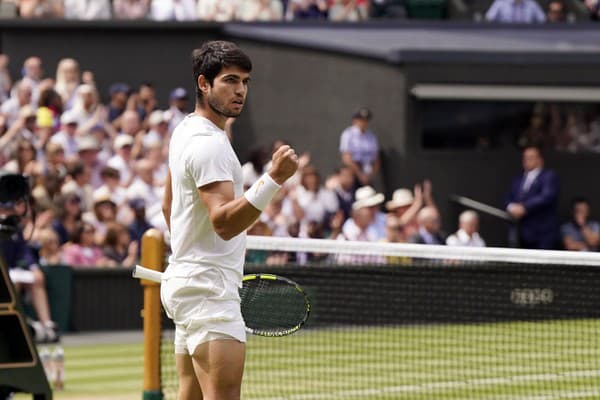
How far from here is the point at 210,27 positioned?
22922 millimetres

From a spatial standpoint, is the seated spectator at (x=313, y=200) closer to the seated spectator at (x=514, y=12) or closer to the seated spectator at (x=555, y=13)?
the seated spectator at (x=514, y=12)

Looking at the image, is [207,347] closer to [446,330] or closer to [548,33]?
[446,330]

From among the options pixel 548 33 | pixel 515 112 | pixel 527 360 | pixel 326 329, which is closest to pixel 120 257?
pixel 326 329

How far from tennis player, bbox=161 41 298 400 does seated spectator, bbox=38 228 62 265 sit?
992cm

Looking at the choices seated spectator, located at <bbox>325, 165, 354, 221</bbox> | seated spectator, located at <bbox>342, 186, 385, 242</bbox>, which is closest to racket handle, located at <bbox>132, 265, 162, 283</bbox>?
seated spectator, located at <bbox>342, 186, 385, 242</bbox>

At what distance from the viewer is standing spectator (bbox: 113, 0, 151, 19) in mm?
22625

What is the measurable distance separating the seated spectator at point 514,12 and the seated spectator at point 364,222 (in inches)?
282

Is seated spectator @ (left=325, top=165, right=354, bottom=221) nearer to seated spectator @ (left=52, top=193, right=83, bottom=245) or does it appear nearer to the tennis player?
seated spectator @ (left=52, top=193, right=83, bottom=245)

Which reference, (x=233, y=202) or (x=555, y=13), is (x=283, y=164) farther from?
(x=555, y=13)

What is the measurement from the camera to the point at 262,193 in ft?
20.7

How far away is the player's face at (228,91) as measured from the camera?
6.64 meters

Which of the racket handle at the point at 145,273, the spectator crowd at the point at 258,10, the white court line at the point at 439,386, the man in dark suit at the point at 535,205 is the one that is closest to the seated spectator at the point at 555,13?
the spectator crowd at the point at 258,10

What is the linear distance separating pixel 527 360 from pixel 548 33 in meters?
11.0

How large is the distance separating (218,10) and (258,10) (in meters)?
0.65
